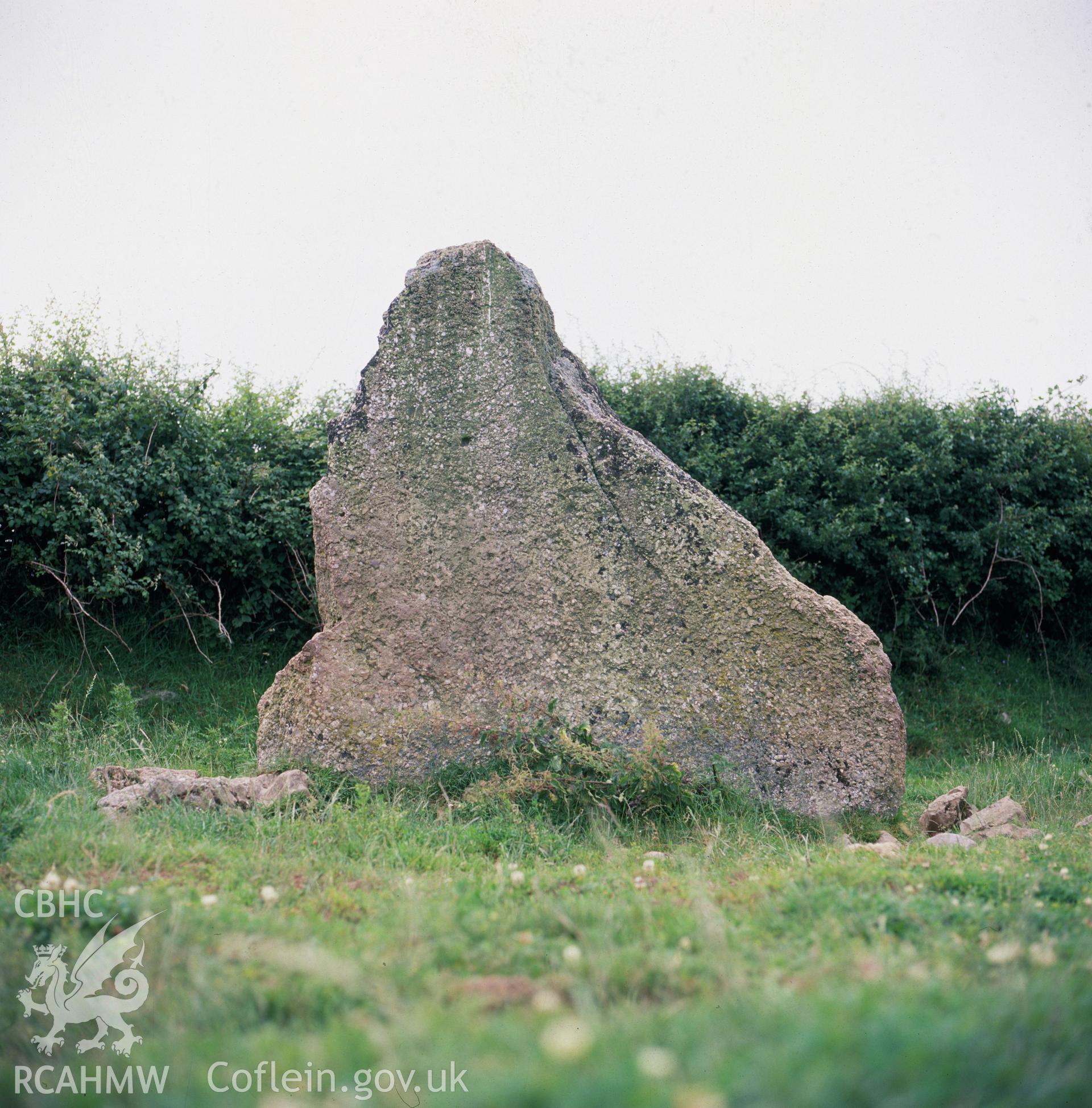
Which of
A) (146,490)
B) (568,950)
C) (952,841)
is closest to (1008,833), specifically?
(952,841)

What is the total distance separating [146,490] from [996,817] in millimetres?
7530

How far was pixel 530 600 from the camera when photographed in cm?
521

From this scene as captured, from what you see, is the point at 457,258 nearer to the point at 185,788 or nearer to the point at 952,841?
the point at 185,788

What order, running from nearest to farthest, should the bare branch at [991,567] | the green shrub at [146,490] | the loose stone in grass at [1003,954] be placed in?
1. the loose stone in grass at [1003,954]
2. the green shrub at [146,490]
3. the bare branch at [991,567]

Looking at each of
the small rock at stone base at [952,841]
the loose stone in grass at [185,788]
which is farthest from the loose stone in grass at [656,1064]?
the loose stone in grass at [185,788]

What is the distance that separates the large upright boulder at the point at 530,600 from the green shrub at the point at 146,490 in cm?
309

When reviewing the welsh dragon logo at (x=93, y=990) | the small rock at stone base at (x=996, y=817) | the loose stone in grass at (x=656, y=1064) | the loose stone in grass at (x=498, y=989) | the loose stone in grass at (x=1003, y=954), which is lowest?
the small rock at stone base at (x=996, y=817)

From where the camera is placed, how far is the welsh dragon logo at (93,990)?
6.69 ft

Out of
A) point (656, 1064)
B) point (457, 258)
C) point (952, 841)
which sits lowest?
point (952, 841)

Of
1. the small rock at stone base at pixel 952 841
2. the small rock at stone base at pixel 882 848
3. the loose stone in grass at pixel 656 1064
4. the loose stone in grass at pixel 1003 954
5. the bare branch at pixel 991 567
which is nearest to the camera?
the loose stone in grass at pixel 656 1064

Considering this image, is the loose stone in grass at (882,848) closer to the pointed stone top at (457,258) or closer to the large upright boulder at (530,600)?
the large upright boulder at (530,600)

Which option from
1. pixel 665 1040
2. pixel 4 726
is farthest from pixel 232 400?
pixel 665 1040

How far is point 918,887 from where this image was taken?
306 centimetres

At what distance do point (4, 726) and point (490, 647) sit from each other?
4156 millimetres
